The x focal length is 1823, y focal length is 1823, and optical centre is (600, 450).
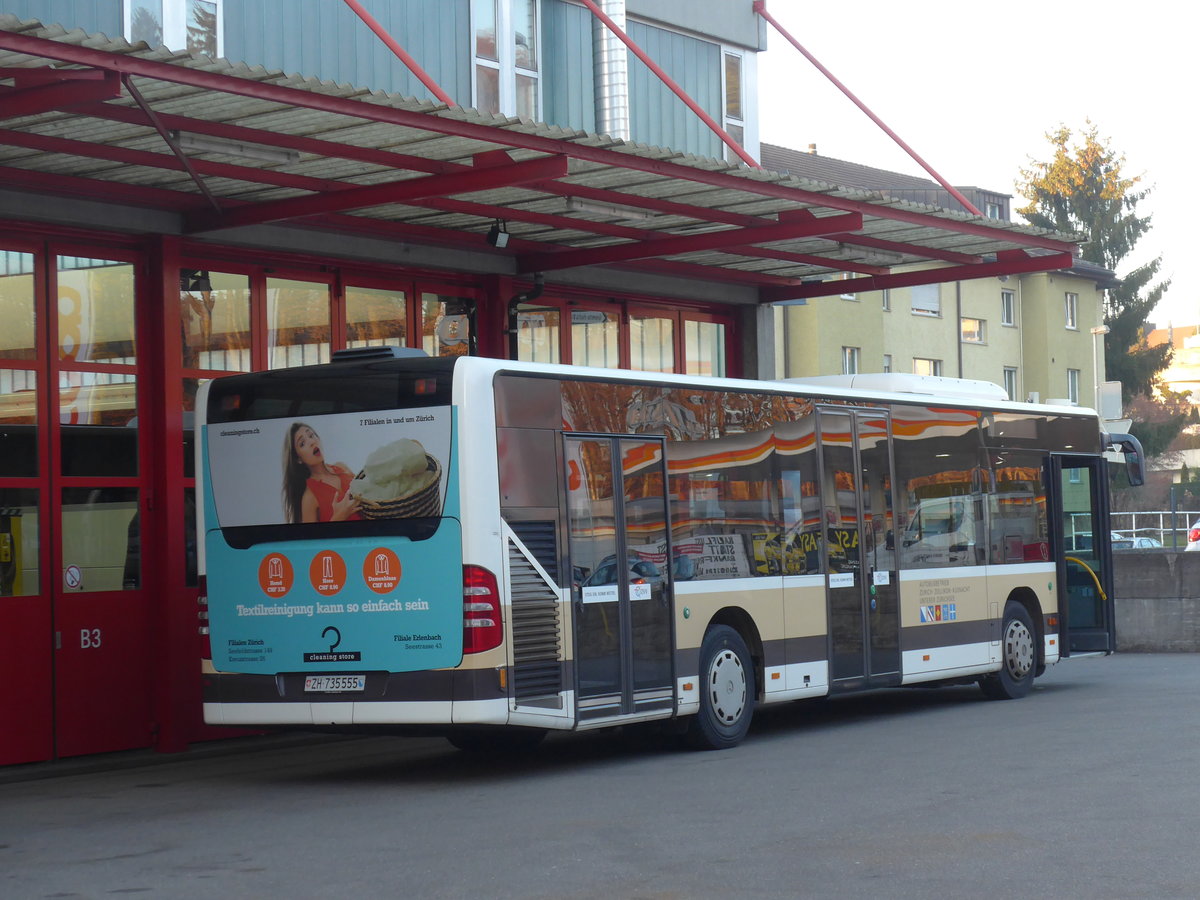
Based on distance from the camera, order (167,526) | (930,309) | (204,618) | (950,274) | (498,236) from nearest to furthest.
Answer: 1. (204,618)
2. (167,526)
3. (498,236)
4. (950,274)
5. (930,309)

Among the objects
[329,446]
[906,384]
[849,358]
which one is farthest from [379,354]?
[849,358]

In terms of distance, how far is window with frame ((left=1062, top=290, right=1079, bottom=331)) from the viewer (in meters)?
64.1

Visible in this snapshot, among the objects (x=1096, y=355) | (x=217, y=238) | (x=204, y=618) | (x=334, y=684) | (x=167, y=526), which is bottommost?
(x=334, y=684)

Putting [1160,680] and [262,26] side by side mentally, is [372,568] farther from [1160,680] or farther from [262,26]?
[1160,680]

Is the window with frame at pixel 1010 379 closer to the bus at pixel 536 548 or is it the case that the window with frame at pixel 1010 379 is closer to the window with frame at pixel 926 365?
the window with frame at pixel 926 365

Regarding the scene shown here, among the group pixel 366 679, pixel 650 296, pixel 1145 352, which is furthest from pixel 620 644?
pixel 1145 352

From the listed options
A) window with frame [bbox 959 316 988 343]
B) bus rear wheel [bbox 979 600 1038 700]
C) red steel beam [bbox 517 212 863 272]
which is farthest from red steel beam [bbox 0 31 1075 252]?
window with frame [bbox 959 316 988 343]

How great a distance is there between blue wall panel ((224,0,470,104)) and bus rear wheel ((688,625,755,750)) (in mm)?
5296

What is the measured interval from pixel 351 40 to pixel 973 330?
152 ft

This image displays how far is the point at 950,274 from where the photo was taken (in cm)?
1873

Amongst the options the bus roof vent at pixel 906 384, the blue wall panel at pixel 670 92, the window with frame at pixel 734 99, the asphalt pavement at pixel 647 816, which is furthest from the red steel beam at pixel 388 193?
the window with frame at pixel 734 99

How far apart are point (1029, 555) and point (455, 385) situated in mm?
8138

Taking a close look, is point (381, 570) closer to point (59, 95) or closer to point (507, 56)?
point (59, 95)

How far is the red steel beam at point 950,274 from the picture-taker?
18.4 metres
